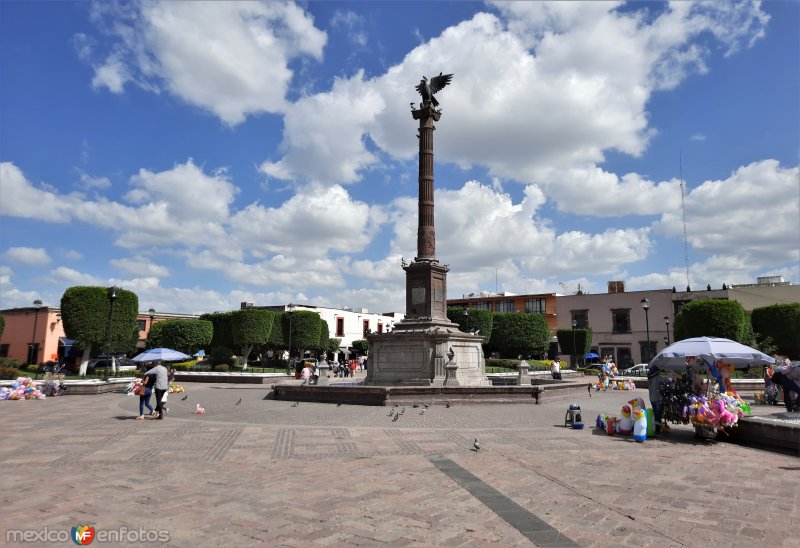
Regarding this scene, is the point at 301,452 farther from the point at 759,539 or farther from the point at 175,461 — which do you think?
the point at 759,539

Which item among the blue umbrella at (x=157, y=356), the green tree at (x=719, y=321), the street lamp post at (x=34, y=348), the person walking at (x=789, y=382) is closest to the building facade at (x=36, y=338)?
the street lamp post at (x=34, y=348)

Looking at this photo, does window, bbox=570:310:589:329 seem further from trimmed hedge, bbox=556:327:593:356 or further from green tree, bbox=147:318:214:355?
green tree, bbox=147:318:214:355

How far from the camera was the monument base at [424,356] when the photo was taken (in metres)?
18.6

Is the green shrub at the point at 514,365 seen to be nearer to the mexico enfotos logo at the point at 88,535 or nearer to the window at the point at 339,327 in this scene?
the window at the point at 339,327

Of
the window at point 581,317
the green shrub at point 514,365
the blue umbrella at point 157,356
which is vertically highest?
the window at point 581,317

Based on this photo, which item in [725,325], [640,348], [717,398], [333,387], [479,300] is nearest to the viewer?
[717,398]

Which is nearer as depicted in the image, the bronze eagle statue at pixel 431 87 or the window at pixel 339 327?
the bronze eagle statue at pixel 431 87

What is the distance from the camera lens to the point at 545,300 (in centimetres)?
6322

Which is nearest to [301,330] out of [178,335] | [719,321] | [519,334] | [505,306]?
[178,335]

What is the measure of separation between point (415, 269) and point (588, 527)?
52.9 ft

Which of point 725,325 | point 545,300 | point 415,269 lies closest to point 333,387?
point 415,269

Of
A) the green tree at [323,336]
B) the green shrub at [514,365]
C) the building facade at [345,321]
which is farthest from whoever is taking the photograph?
the building facade at [345,321]

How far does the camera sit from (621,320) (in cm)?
5216

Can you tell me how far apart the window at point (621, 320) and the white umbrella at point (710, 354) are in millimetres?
43840
